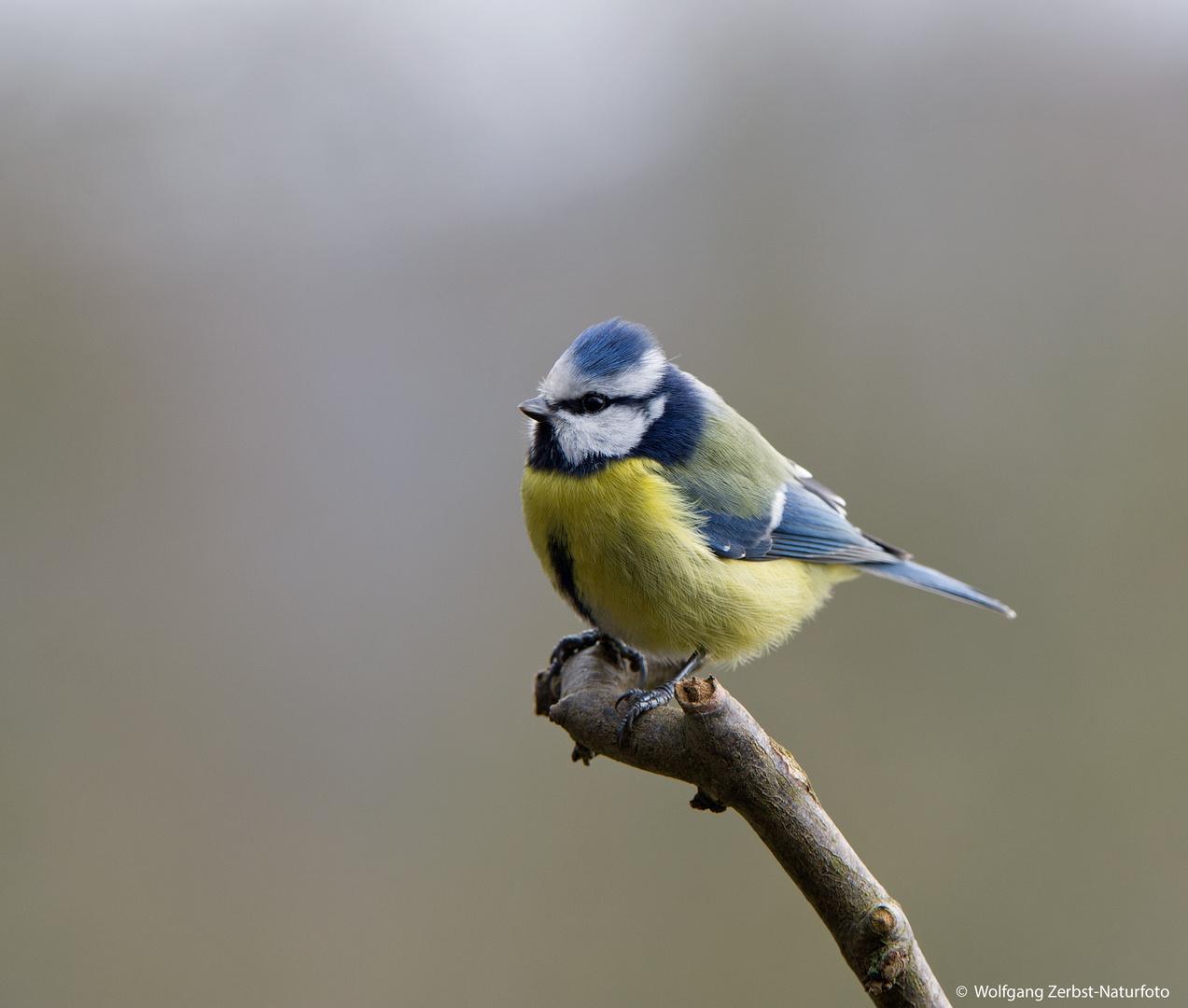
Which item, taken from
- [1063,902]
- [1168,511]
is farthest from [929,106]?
[1063,902]

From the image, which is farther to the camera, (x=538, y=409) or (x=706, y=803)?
(x=538, y=409)

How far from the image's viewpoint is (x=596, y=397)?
119cm

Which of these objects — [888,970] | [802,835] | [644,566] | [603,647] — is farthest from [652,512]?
[888,970]

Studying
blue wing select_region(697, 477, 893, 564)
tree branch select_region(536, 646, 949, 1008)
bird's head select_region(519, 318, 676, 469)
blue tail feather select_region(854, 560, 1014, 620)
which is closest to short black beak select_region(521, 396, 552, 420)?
bird's head select_region(519, 318, 676, 469)

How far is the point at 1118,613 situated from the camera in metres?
2.05

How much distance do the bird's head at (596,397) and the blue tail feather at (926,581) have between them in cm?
48

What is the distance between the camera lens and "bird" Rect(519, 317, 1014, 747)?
3.76 feet

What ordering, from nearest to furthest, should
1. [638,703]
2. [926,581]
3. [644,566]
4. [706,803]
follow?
[706,803] → [638,703] → [644,566] → [926,581]

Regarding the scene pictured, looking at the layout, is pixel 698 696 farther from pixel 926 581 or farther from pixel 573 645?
pixel 926 581

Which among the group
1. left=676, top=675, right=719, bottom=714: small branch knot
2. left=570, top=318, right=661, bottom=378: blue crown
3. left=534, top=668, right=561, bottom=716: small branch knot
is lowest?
left=534, top=668, right=561, bottom=716: small branch knot

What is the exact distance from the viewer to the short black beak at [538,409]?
3.85 ft

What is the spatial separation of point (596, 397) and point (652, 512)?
0.17 m

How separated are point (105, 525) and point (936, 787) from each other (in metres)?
1.90

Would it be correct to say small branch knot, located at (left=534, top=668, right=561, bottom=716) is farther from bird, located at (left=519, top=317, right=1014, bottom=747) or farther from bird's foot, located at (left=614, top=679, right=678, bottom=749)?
bird's foot, located at (left=614, top=679, right=678, bottom=749)
